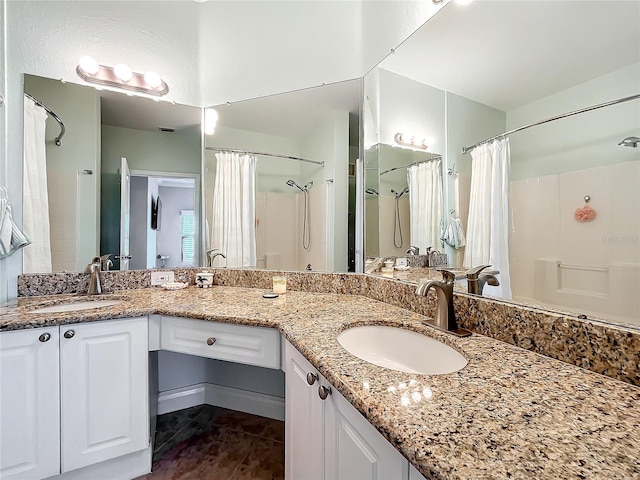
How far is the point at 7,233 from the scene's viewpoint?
1.51 m

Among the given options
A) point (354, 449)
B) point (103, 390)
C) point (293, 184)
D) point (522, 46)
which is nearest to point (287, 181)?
point (293, 184)

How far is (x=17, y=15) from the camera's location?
65.0 inches

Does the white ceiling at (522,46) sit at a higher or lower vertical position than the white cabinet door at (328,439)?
higher

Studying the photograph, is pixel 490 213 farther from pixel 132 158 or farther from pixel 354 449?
pixel 132 158

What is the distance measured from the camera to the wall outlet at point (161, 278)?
194 centimetres

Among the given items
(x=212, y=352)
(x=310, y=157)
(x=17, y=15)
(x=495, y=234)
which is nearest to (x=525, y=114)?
(x=495, y=234)

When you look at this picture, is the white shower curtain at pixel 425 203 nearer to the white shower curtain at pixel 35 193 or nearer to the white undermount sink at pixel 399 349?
the white undermount sink at pixel 399 349

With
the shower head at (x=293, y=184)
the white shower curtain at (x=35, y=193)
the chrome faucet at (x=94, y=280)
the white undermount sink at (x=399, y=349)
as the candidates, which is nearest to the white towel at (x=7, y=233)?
the white shower curtain at (x=35, y=193)

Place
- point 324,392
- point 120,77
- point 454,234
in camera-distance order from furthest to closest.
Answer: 1. point 120,77
2. point 454,234
3. point 324,392

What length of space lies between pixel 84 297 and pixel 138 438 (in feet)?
2.62

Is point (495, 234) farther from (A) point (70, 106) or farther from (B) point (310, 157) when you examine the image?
(A) point (70, 106)

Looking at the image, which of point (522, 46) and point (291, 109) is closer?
point (522, 46)

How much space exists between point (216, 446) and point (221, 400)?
380 mm

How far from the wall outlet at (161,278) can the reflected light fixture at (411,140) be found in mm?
1684
